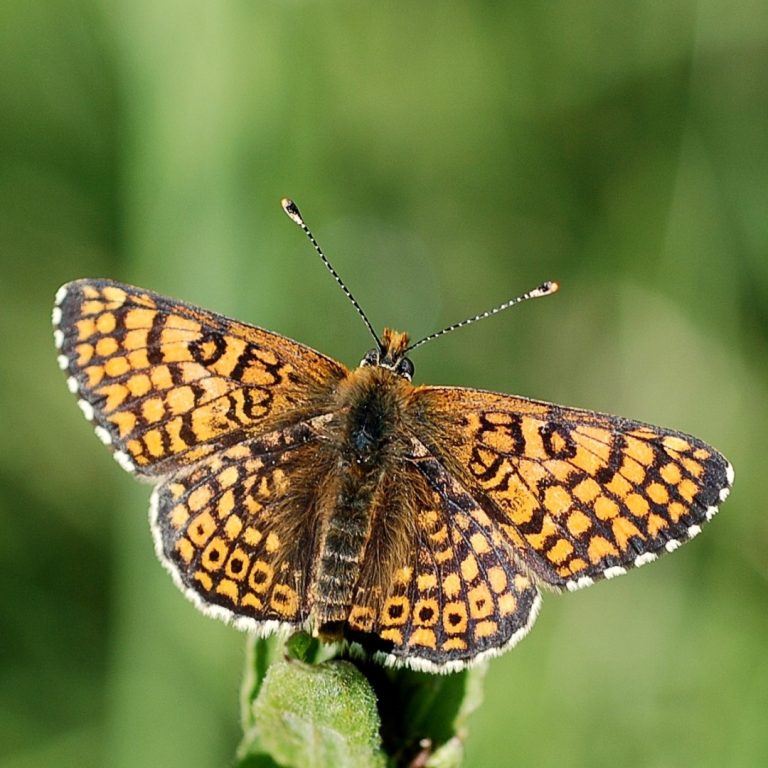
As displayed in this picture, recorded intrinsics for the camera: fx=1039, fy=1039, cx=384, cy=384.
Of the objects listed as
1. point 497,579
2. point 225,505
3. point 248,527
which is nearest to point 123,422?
point 225,505

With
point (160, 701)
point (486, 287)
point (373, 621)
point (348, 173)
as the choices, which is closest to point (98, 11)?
point (348, 173)

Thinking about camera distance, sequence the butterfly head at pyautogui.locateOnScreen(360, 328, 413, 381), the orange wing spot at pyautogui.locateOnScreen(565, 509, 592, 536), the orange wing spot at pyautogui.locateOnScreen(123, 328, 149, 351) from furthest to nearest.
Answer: the butterfly head at pyautogui.locateOnScreen(360, 328, 413, 381) < the orange wing spot at pyautogui.locateOnScreen(123, 328, 149, 351) < the orange wing spot at pyautogui.locateOnScreen(565, 509, 592, 536)

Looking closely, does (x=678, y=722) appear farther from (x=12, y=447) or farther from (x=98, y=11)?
(x=98, y=11)

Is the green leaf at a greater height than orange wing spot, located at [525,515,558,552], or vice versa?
orange wing spot, located at [525,515,558,552]

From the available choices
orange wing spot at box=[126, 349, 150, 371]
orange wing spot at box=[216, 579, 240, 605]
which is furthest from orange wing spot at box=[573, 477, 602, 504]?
orange wing spot at box=[126, 349, 150, 371]

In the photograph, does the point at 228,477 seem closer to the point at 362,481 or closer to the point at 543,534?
the point at 362,481

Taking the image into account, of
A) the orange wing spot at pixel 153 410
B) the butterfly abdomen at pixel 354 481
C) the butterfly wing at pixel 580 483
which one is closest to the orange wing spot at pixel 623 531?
the butterfly wing at pixel 580 483

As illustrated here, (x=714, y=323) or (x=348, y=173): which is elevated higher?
(x=348, y=173)

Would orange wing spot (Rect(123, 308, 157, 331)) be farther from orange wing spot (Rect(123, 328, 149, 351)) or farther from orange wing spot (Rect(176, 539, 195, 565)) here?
orange wing spot (Rect(176, 539, 195, 565))
